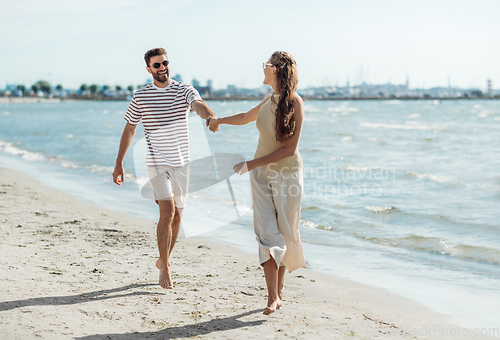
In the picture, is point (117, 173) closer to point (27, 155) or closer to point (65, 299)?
point (65, 299)

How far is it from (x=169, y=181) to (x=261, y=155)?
3.22 ft

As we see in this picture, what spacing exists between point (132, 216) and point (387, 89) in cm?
19677

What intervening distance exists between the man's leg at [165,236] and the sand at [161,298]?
103 millimetres

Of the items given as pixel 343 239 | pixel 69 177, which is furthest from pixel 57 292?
pixel 69 177

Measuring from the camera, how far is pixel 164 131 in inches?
160

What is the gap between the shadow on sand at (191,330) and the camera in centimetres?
310

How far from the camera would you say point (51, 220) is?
6.57 meters

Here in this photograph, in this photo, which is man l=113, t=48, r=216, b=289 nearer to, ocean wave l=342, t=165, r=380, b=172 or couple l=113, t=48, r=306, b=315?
couple l=113, t=48, r=306, b=315

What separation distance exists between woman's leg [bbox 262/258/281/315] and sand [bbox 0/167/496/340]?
0.28 feet

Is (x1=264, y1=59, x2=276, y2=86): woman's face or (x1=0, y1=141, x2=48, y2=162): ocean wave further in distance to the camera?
(x1=0, y1=141, x2=48, y2=162): ocean wave

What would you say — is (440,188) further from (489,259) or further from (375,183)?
(489,259)

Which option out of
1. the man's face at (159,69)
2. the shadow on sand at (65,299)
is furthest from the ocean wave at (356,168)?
the shadow on sand at (65,299)

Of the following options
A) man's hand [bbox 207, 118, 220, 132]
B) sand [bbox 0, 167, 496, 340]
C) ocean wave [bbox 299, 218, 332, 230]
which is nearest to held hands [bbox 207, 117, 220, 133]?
man's hand [bbox 207, 118, 220, 132]

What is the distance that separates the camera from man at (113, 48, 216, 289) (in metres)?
4.06
